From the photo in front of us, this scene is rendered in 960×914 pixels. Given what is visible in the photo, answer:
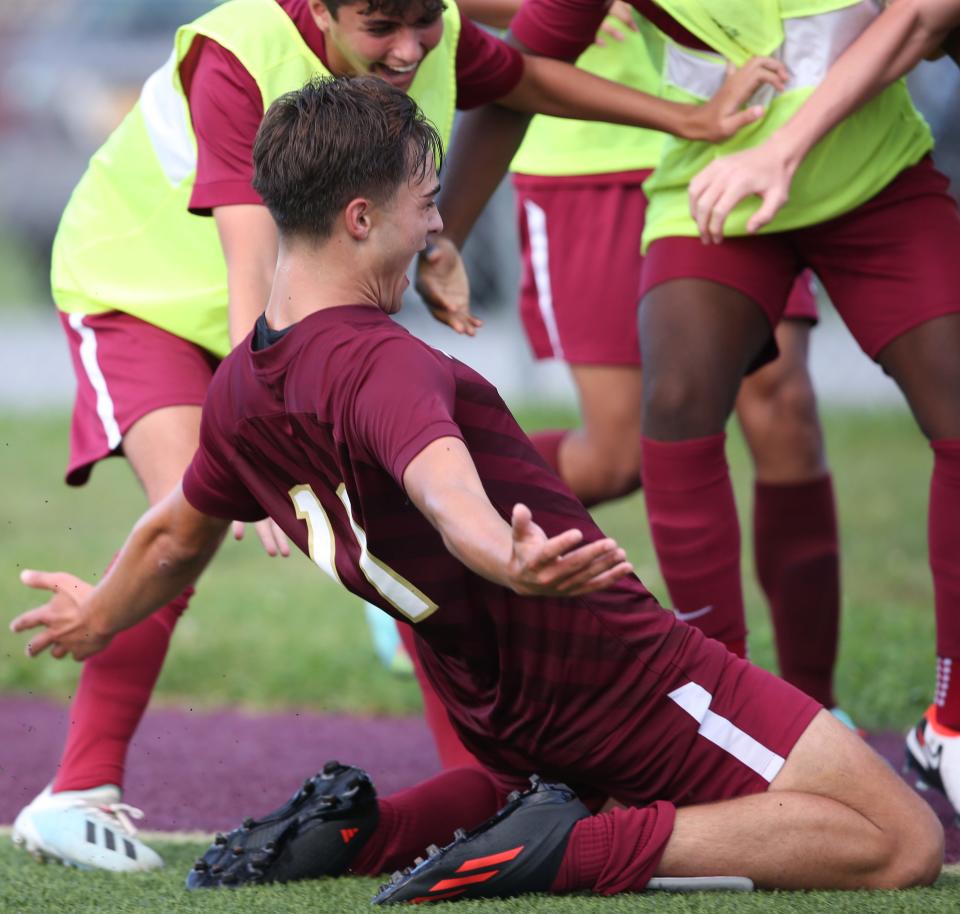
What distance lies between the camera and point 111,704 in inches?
131

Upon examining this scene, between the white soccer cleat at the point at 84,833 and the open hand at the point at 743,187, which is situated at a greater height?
the open hand at the point at 743,187

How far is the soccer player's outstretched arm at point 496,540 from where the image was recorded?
2.10 metres

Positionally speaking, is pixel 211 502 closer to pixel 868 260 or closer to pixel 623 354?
pixel 868 260

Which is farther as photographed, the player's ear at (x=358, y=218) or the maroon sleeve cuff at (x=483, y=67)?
the maroon sleeve cuff at (x=483, y=67)

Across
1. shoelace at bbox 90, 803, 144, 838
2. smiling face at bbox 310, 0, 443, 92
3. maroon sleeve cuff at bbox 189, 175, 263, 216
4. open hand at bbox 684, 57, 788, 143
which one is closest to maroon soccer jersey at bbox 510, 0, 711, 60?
open hand at bbox 684, 57, 788, 143

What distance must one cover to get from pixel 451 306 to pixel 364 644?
2185 millimetres

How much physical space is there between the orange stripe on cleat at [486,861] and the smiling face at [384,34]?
1.33 metres

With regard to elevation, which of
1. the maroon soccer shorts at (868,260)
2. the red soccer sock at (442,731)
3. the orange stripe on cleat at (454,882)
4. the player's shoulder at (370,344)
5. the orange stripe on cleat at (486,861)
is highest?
the player's shoulder at (370,344)

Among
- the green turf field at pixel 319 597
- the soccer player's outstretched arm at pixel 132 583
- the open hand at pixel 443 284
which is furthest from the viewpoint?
the green turf field at pixel 319 597

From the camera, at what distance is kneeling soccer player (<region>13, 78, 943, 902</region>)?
2.57 m

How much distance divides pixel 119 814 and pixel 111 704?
8.6 inches

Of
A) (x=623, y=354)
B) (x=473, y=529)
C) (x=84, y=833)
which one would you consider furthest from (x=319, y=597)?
(x=473, y=529)

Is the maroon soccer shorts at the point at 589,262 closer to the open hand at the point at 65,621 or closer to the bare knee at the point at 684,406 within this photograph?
the bare knee at the point at 684,406

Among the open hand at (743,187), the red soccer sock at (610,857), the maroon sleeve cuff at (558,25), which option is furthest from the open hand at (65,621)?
the maroon sleeve cuff at (558,25)
